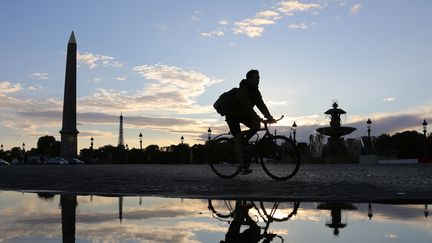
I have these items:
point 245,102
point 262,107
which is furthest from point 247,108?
point 262,107

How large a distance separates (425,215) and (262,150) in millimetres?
4952

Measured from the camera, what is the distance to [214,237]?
3.14 metres

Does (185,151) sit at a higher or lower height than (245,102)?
higher

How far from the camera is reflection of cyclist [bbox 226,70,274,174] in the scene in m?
8.41

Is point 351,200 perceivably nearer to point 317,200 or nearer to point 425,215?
point 317,200

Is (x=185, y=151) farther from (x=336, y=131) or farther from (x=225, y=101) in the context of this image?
(x=225, y=101)

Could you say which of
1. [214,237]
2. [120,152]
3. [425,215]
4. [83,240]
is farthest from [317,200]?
[120,152]

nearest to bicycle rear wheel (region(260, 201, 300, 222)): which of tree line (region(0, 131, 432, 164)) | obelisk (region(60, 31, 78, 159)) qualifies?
obelisk (region(60, 31, 78, 159))

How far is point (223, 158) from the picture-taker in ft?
32.0

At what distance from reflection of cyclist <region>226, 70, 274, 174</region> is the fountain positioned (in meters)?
49.3

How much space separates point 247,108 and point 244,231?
509 centimetres

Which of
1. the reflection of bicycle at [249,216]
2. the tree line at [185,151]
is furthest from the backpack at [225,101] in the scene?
the tree line at [185,151]

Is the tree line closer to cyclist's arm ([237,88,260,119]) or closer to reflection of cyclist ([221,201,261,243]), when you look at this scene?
cyclist's arm ([237,88,260,119])

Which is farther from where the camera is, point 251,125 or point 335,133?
point 335,133
